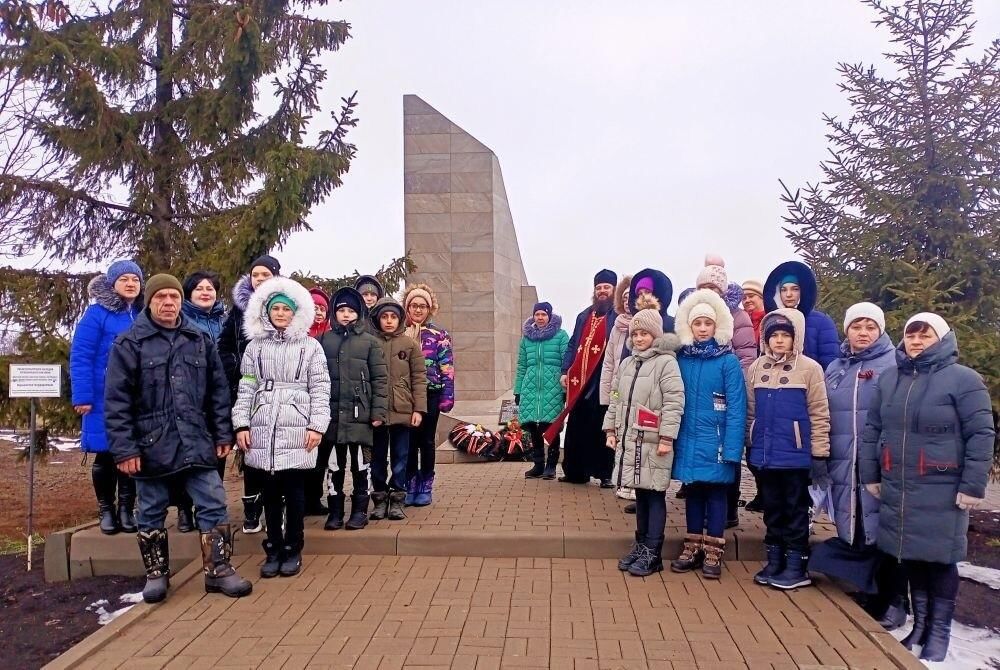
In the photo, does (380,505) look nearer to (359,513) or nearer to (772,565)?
(359,513)

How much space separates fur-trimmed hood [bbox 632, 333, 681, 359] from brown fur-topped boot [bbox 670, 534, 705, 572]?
119 cm

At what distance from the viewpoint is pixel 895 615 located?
4.19 metres

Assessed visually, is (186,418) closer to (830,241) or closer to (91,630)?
(91,630)

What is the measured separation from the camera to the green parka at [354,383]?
4.94m

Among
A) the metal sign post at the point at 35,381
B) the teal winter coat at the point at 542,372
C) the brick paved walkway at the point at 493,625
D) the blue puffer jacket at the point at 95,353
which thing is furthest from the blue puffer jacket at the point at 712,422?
the metal sign post at the point at 35,381

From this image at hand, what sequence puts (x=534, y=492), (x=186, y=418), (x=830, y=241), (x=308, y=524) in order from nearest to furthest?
(x=186, y=418) < (x=308, y=524) < (x=534, y=492) < (x=830, y=241)

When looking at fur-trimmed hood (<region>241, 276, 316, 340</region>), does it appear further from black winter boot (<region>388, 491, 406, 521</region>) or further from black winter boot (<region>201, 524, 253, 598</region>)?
black winter boot (<region>388, 491, 406, 521</region>)

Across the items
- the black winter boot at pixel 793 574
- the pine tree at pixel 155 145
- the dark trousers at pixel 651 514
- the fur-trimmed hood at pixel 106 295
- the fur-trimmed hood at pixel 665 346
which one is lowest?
the black winter boot at pixel 793 574

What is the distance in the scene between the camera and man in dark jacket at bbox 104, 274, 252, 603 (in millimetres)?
4031

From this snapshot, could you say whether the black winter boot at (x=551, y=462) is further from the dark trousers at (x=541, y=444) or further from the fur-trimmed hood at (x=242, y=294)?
the fur-trimmed hood at (x=242, y=294)

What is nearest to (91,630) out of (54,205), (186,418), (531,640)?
(186,418)

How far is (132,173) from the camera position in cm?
846

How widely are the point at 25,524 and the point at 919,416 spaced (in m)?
8.56

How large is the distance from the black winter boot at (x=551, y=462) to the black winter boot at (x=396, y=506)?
204 cm
